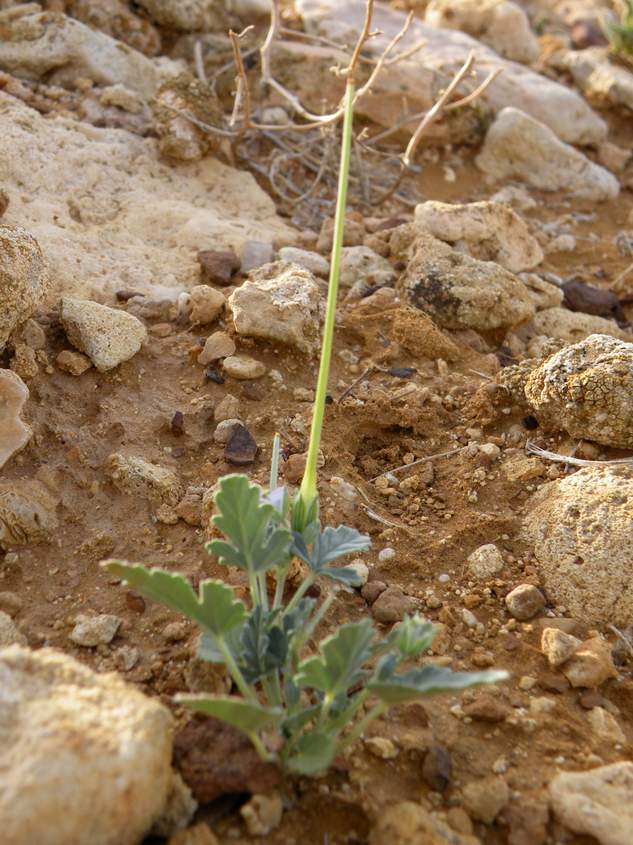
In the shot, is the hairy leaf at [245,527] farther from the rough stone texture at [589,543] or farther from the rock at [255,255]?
the rock at [255,255]

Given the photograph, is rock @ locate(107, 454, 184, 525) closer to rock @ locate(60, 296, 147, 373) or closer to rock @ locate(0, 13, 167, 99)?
rock @ locate(60, 296, 147, 373)

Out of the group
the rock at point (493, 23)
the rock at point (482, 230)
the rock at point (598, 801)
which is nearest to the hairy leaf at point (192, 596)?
the rock at point (598, 801)

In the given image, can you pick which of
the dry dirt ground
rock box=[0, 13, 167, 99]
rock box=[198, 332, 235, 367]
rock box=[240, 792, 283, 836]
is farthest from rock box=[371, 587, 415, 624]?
rock box=[0, 13, 167, 99]

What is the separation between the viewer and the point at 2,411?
2254 mm

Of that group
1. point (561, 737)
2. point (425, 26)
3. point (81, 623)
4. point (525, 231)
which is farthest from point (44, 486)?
point (425, 26)

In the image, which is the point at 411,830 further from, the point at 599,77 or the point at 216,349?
the point at 599,77

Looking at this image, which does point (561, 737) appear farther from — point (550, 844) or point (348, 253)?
point (348, 253)

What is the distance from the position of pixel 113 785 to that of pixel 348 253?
2.35 metres

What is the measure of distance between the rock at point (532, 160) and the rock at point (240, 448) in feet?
9.29

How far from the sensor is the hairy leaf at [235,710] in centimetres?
134

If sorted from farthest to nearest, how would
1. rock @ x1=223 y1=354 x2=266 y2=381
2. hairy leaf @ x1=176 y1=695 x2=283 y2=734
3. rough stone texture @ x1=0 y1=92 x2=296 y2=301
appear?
rough stone texture @ x1=0 y1=92 x2=296 y2=301 < rock @ x1=223 y1=354 x2=266 y2=381 < hairy leaf @ x1=176 y1=695 x2=283 y2=734

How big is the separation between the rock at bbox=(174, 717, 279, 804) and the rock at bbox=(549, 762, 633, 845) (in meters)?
0.53

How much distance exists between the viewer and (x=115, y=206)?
331cm

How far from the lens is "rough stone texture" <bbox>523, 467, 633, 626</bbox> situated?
2.06 m
